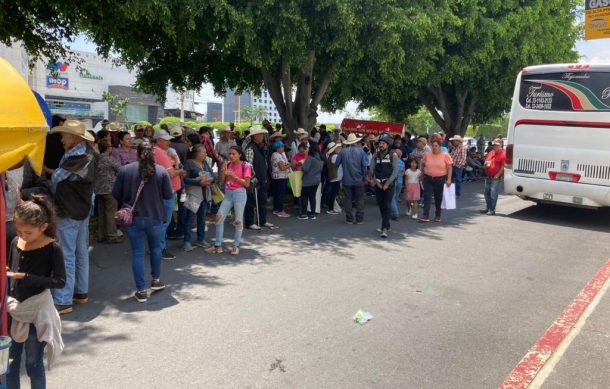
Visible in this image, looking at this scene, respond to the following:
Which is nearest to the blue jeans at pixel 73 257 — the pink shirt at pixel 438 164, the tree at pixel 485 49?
the pink shirt at pixel 438 164

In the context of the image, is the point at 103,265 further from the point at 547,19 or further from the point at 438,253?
the point at 547,19

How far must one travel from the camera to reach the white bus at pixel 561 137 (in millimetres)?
10039

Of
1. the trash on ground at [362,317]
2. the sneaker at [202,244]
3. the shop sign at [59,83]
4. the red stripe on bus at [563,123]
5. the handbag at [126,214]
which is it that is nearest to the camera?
the trash on ground at [362,317]

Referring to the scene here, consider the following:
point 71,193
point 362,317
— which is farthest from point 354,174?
point 71,193

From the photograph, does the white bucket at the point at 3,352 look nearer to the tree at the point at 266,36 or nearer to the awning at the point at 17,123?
the awning at the point at 17,123

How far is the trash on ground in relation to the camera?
502cm

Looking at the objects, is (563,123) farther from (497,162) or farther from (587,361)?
(587,361)

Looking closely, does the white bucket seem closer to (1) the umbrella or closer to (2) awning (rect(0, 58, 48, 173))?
(1) the umbrella

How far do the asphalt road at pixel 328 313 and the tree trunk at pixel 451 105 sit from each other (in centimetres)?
1674

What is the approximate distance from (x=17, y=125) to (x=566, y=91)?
35.3 feet

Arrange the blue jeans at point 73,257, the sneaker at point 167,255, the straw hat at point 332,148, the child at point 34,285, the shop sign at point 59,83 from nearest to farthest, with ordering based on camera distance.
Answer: the child at point 34,285 → the blue jeans at point 73,257 → the sneaker at point 167,255 → the straw hat at point 332,148 → the shop sign at point 59,83

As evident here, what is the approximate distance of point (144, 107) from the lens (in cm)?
6619

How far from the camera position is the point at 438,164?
10398 millimetres

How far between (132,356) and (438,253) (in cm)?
506
